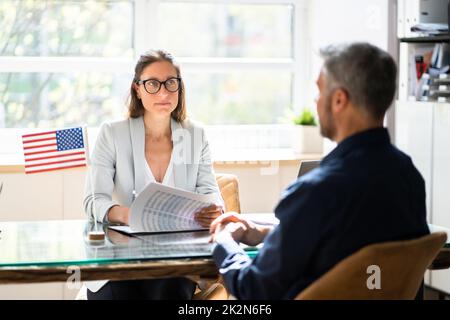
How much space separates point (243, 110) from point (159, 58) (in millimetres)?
1972

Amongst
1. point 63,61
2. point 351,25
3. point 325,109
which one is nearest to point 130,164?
point 325,109

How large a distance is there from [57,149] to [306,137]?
219cm

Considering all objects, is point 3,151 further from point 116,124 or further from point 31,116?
point 116,124

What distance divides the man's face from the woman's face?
49.5 inches

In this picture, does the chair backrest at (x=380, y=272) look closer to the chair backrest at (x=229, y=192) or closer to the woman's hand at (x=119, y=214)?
the woman's hand at (x=119, y=214)

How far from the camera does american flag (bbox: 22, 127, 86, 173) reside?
3.03 metres

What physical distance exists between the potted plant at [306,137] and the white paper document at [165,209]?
224 centimetres

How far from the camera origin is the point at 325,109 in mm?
2020

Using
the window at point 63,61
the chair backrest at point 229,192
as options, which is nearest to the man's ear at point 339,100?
the chair backrest at point 229,192

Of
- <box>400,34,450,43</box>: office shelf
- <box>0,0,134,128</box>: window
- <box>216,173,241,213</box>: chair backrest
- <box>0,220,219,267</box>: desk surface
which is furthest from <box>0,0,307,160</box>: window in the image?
<box>0,220,219,267</box>: desk surface

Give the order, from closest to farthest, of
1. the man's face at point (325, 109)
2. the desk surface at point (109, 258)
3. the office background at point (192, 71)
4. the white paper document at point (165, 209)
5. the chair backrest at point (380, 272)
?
the chair backrest at point (380, 272)
the man's face at point (325, 109)
the desk surface at point (109, 258)
the white paper document at point (165, 209)
the office background at point (192, 71)

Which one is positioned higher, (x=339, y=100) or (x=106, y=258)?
(x=339, y=100)

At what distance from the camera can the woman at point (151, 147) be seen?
10.4 feet

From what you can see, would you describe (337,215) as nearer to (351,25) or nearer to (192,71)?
(351,25)
